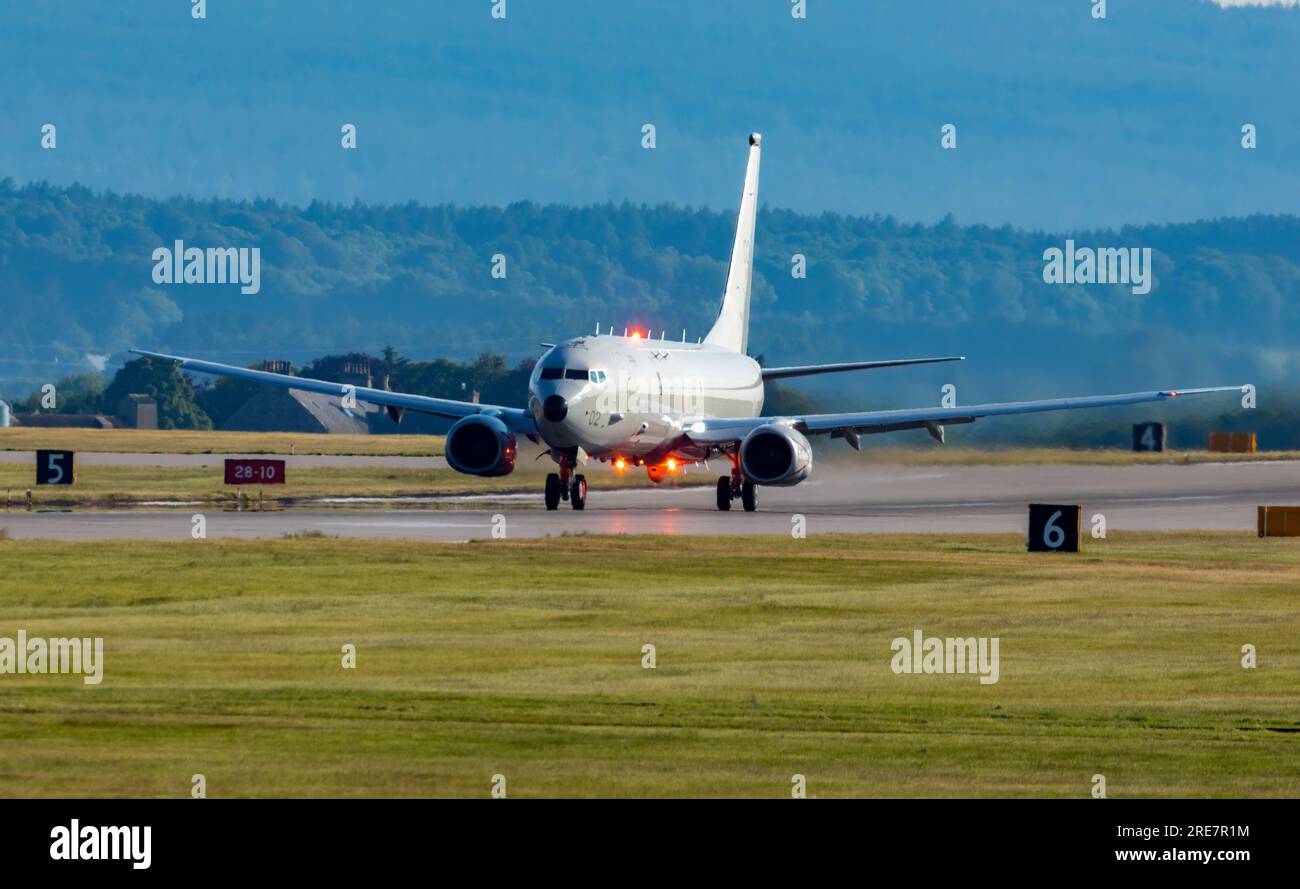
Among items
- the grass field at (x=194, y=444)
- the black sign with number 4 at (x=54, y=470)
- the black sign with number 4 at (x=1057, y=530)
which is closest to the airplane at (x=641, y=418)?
the black sign with number 4 at (x=54, y=470)

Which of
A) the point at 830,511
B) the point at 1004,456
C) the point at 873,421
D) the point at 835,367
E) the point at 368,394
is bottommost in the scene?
the point at 830,511

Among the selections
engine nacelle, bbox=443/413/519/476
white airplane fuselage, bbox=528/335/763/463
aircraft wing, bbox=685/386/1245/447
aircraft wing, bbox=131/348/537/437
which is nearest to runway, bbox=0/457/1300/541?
engine nacelle, bbox=443/413/519/476

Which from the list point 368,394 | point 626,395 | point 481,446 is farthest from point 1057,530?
point 368,394

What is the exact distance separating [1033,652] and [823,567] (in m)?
13.4

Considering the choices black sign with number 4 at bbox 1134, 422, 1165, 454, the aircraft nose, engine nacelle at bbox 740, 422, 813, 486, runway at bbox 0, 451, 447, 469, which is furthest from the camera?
black sign with number 4 at bbox 1134, 422, 1165, 454

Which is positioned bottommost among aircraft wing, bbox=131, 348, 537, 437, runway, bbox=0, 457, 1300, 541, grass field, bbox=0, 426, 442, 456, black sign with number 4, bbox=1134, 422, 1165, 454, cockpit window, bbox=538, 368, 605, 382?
runway, bbox=0, 457, 1300, 541

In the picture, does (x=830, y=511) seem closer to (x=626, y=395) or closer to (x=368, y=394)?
(x=626, y=395)

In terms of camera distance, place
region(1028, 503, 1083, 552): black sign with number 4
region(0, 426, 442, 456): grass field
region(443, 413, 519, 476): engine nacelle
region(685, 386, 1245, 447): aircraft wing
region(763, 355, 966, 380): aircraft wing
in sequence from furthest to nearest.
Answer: region(0, 426, 442, 456): grass field → region(763, 355, 966, 380): aircraft wing → region(685, 386, 1245, 447): aircraft wing → region(443, 413, 519, 476): engine nacelle → region(1028, 503, 1083, 552): black sign with number 4

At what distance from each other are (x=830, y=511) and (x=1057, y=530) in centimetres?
1544

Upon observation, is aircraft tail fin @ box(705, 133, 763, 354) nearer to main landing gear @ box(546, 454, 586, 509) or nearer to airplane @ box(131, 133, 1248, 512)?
airplane @ box(131, 133, 1248, 512)

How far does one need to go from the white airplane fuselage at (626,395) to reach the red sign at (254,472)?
57.1 feet

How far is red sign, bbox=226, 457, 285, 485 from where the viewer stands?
76812mm

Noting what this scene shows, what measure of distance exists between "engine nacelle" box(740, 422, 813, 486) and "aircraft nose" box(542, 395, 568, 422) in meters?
6.75

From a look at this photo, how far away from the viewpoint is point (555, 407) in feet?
191
